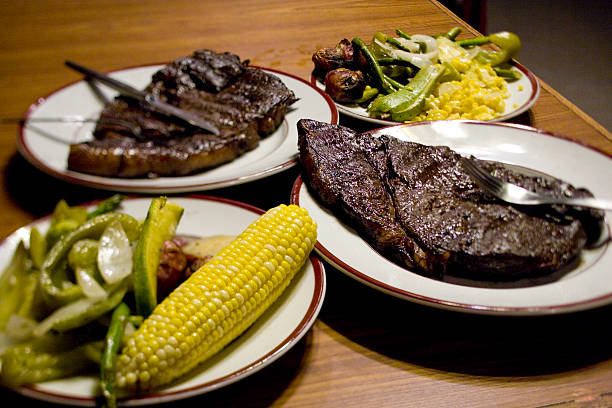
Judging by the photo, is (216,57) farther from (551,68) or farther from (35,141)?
(551,68)

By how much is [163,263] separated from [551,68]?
606 cm

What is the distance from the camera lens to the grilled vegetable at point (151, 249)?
1.33m

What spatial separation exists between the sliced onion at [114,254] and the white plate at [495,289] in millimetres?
540

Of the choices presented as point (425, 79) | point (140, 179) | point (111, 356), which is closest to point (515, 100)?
point (425, 79)

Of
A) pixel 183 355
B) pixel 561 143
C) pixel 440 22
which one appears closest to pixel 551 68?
pixel 440 22

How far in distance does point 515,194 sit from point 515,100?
1129mm

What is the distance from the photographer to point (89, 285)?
130 cm

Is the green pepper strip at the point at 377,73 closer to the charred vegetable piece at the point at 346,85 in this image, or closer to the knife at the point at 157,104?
the charred vegetable piece at the point at 346,85

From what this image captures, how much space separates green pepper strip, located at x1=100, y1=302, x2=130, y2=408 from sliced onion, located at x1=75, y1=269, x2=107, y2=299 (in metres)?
0.06

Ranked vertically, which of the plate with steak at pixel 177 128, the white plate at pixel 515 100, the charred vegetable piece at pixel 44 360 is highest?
the charred vegetable piece at pixel 44 360

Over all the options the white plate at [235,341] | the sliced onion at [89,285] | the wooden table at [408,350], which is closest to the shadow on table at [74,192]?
the wooden table at [408,350]

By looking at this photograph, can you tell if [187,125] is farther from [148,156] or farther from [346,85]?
[346,85]

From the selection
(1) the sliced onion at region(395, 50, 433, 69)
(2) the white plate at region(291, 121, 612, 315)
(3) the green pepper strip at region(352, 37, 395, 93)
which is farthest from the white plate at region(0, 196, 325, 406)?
(1) the sliced onion at region(395, 50, 433, 69)

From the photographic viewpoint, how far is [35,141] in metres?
2.27
